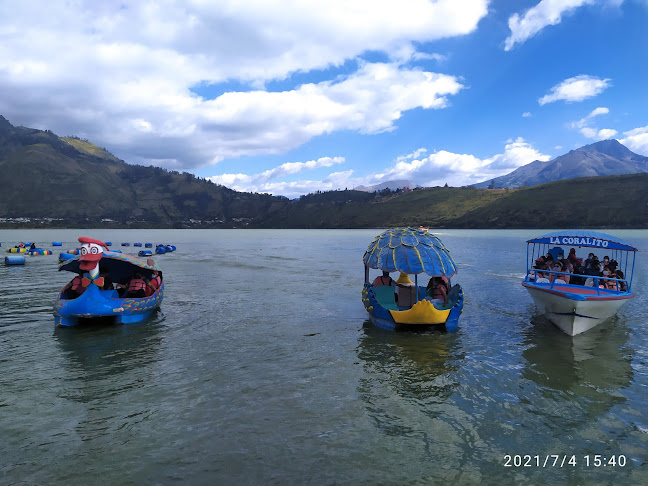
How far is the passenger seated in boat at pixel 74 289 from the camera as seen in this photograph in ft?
59.8

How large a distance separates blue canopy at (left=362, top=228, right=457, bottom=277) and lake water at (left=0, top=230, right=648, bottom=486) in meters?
3.18

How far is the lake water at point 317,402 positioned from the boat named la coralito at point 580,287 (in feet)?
3.61

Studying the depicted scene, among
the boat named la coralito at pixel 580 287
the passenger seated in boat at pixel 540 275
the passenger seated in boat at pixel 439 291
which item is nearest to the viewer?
the boat named la coralito at pixel 580 287

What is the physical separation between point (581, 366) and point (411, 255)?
800cm

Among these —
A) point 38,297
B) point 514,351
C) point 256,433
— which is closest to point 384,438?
point 256,433

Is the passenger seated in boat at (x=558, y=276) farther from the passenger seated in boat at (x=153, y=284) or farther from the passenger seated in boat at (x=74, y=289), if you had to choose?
the passenger seated in boat at (x=74, y=289)

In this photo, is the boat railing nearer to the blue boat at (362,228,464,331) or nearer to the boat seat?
the blue boat at (362,228,464,331)

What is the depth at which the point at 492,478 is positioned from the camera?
24.1ft

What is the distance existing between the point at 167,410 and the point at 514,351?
12975mm

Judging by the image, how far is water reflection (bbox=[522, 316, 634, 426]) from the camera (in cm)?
1059

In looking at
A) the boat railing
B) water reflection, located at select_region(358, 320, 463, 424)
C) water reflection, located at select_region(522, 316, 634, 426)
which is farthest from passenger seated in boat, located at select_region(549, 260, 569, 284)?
water reflection, located at select_region(358, 320, 463, 424)

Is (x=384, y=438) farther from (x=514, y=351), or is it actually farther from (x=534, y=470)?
(x=514, y=351)

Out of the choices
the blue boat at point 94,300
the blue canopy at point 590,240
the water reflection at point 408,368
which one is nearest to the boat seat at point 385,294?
the water reflection at point 408,368

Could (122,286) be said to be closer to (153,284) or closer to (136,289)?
(153,284)
